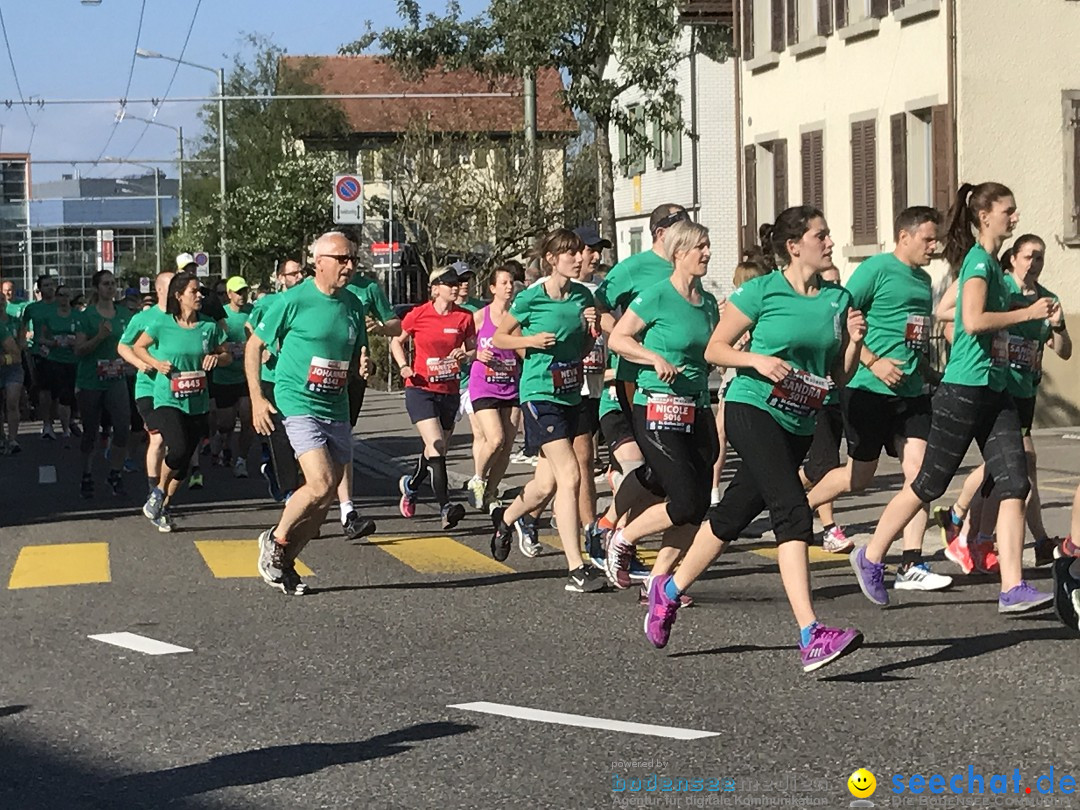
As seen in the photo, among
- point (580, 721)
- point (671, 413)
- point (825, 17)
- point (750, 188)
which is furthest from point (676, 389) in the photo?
point (750, 188)

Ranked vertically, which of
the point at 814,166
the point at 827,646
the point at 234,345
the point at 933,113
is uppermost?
the point at 933,113

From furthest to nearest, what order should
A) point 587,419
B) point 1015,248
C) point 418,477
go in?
point 418,477 < point 587,419 < point 1015,248

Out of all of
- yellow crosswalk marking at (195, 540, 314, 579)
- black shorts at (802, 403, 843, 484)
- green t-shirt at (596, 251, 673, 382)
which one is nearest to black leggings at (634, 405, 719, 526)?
green t-shirt at (596, 251, 673, 382)

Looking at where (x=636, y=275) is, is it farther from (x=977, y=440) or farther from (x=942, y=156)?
(x=942, y=156)

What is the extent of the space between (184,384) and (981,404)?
22.2ft

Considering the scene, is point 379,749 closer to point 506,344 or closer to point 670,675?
point 670,675

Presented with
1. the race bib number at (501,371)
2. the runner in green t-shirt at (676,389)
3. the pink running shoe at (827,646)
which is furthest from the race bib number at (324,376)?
the pink running shoe at (827,646)

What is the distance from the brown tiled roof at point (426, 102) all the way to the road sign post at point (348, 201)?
32.3 metres

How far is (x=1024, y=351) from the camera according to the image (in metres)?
9.98

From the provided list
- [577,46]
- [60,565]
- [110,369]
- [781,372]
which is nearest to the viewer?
[781,372]

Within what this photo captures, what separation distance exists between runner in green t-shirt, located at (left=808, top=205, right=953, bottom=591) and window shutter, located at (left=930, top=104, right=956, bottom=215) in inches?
559

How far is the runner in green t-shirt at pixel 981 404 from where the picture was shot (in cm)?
953

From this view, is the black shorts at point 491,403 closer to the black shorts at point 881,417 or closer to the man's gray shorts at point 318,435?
the man's gray shorts at point 318,435

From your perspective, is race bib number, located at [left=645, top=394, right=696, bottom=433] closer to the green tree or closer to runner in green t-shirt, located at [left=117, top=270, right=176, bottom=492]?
runner in green t-shirt, located at [left=117, top=270, right=176, bottom=492]
